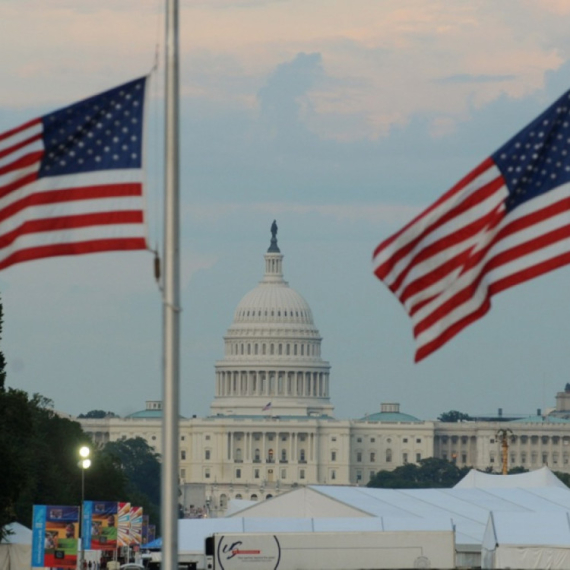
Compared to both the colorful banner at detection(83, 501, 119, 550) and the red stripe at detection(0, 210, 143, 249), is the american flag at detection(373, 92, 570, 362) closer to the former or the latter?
the red stripe at detection(0, 210, 143, 249)

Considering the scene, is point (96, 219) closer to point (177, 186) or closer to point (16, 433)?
point (177, 186)

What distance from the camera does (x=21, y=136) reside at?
22734 mm

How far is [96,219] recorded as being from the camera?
22250 mm

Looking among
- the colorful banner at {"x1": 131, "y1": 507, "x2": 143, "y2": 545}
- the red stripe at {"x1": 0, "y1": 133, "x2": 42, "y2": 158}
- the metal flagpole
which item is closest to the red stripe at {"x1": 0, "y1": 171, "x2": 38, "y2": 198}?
the red stripe at {"x1": 0, "y1": 133, "x2": 42, "y2": 158}

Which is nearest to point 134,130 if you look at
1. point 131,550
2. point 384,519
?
point 384,519

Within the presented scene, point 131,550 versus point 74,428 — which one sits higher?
point 74,428

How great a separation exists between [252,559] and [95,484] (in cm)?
6522

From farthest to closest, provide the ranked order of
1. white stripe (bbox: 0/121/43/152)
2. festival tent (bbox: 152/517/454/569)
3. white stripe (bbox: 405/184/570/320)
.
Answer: festival tent (bbox: 152/517/454/569) → white stripe (bbox: 0/121/43/152) → white stripe (bbox: 405/184/570/320)

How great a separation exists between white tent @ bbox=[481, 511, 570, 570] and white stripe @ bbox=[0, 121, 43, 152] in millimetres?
32012

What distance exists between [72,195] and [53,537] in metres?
40.2

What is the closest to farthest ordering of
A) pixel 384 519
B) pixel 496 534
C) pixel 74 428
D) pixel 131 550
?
1. pixel 496 534
2. pixel 384 519
3. pixel 131 550
4. pixel 74 428

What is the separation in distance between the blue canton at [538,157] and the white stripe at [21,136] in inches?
188

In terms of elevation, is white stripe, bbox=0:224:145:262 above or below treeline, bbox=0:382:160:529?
below

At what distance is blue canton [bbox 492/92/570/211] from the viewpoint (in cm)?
2280
